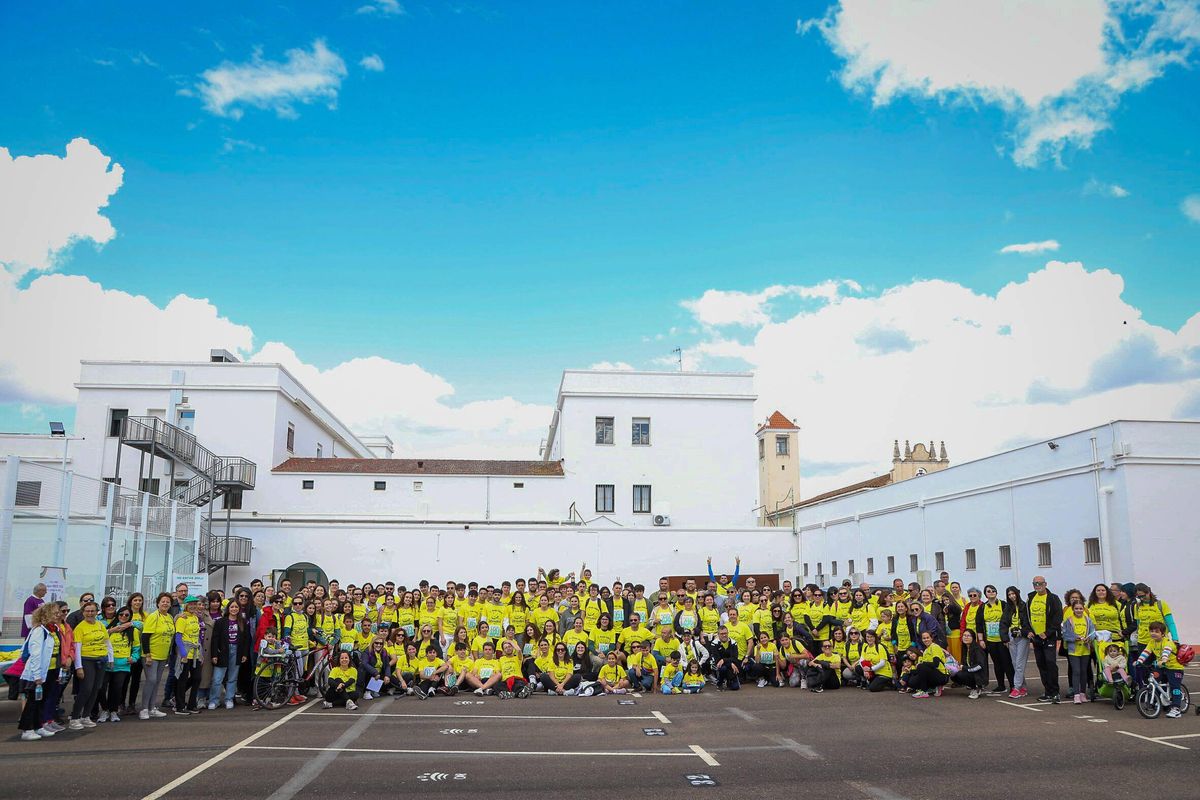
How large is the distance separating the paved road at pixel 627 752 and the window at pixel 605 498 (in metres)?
25.7

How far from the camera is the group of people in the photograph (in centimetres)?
1256

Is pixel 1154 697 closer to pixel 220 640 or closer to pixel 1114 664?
pixel 1114 664

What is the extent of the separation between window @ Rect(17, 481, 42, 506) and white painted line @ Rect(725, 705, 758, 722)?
1125cm

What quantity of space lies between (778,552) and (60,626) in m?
30.6

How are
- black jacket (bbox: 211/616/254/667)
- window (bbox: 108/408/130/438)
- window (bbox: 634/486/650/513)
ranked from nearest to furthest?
black jacket (bbox: 211/616/254/667)
window (bbox: 108/408/130/438)
window (bbox: 634/486/650/513)

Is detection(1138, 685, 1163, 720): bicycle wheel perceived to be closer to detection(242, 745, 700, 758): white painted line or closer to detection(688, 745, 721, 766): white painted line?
detection(688, 745, 721, 766): white painted line

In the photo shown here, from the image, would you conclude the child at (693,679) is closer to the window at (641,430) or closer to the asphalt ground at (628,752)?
the asphalt ground at (628,752)

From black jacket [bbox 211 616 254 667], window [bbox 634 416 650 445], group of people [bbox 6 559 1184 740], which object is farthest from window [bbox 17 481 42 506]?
window [bbox 634 416 650 445]

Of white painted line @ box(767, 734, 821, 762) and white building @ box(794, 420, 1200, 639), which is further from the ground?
white building @ box(794, 420, 1200, 639)

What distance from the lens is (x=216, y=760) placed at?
379 inches

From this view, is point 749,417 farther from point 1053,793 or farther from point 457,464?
point 1053,793

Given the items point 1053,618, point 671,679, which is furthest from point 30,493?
point 1053,618

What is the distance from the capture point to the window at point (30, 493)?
14.2 metres

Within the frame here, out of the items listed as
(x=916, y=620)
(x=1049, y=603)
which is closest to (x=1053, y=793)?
(x=1049, y=603)
